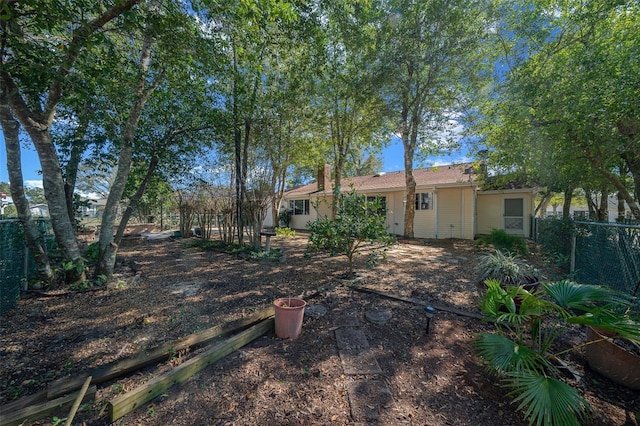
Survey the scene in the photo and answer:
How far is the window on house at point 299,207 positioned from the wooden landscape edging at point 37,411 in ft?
51.8

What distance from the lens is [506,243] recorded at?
8812 millimetres

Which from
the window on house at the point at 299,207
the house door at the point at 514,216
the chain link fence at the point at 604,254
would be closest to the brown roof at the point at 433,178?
the window on house at the point at 299,207

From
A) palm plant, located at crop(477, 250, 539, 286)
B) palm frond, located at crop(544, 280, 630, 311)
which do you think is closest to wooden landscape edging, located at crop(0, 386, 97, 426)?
palm frond, located at crop(544, 280, 630, 311)

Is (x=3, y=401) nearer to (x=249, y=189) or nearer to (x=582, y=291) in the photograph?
(x=582, y=291)

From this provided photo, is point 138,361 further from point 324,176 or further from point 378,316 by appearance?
point 324,176

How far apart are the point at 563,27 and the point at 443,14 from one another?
3484 millimetres

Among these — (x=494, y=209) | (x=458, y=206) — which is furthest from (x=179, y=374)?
(x=494, y=209)

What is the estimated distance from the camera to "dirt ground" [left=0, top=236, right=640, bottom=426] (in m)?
2.04

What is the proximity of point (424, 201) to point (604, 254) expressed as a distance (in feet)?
28.8

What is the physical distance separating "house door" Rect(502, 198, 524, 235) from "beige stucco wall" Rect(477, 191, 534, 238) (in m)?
0.13

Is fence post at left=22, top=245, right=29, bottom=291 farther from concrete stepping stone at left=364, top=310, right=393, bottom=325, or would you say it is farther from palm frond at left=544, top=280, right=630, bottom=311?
palm frond at left=544, top=280, right=630, bottom=311

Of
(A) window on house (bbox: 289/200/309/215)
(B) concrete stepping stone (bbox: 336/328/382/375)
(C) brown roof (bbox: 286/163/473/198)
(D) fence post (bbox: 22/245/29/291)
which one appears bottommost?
(B) concrete stepping stone (bbox: 336/328/382/375)

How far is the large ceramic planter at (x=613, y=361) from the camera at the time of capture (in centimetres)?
228

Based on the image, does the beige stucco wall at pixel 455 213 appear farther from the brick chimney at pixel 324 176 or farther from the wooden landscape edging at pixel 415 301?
the wooden landscape edging at pixel 415 301
